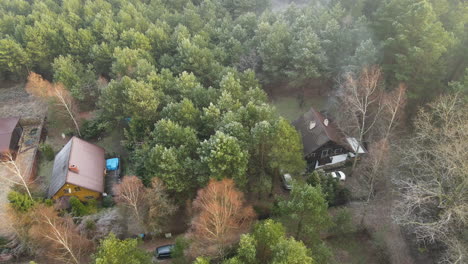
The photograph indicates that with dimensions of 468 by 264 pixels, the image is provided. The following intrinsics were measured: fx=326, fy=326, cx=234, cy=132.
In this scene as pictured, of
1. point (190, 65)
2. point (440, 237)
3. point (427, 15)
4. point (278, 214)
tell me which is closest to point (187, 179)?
point (278, 214)

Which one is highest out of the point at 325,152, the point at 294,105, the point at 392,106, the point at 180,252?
the point at 294,105

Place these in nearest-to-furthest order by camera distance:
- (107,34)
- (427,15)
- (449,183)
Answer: (449,183) < (427,15) < (107,34)

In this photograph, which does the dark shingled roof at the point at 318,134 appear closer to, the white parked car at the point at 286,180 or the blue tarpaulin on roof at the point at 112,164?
the white parked car at the point at 286,180

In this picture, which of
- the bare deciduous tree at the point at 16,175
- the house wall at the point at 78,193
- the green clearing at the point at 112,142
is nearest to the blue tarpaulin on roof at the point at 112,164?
the green clearing at the point at 112,142

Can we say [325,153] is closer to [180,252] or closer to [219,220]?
[219,220]

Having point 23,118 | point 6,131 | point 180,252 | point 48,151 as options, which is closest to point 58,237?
point 180,252

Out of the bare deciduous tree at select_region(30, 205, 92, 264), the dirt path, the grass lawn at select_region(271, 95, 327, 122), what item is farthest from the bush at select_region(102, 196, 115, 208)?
the grass lawn at select_region(271, 95, 327, 122)

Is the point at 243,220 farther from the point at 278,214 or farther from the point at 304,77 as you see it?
the point at 304,77
